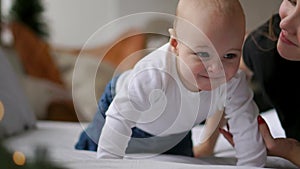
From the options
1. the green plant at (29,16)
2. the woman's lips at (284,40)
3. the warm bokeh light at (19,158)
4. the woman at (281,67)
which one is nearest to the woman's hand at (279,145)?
the woman at (281,67)

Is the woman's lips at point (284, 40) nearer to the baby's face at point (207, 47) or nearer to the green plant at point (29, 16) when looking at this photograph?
the baby's face at point (207, 47)

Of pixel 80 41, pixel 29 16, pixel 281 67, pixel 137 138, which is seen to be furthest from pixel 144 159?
pixel 29 16

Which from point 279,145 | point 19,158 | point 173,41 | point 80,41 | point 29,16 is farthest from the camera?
point 29,16

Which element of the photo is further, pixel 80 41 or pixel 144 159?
pixel 80 41

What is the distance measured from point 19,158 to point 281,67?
0.57 m

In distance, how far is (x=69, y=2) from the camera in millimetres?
1057

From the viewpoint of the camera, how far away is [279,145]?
0.73 metres

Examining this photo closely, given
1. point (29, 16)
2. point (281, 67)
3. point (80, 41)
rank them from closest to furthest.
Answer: point (281, 67)
point (80, 41)
point (29, 16)

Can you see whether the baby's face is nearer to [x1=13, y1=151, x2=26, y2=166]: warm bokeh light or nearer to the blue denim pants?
the blue denim pants

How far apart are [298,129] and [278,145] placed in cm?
11

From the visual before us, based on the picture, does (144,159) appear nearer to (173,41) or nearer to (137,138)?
(137,138)

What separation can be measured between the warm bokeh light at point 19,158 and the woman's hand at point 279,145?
33 cm

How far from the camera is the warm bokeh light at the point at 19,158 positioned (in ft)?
1.68

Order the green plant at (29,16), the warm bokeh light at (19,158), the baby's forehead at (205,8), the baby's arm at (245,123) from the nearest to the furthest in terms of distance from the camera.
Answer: the warm bokeh light at (19,158) → the baby's forehead at (205,8) → the baby's arm at (245,123) → the green plant at (29,16)
